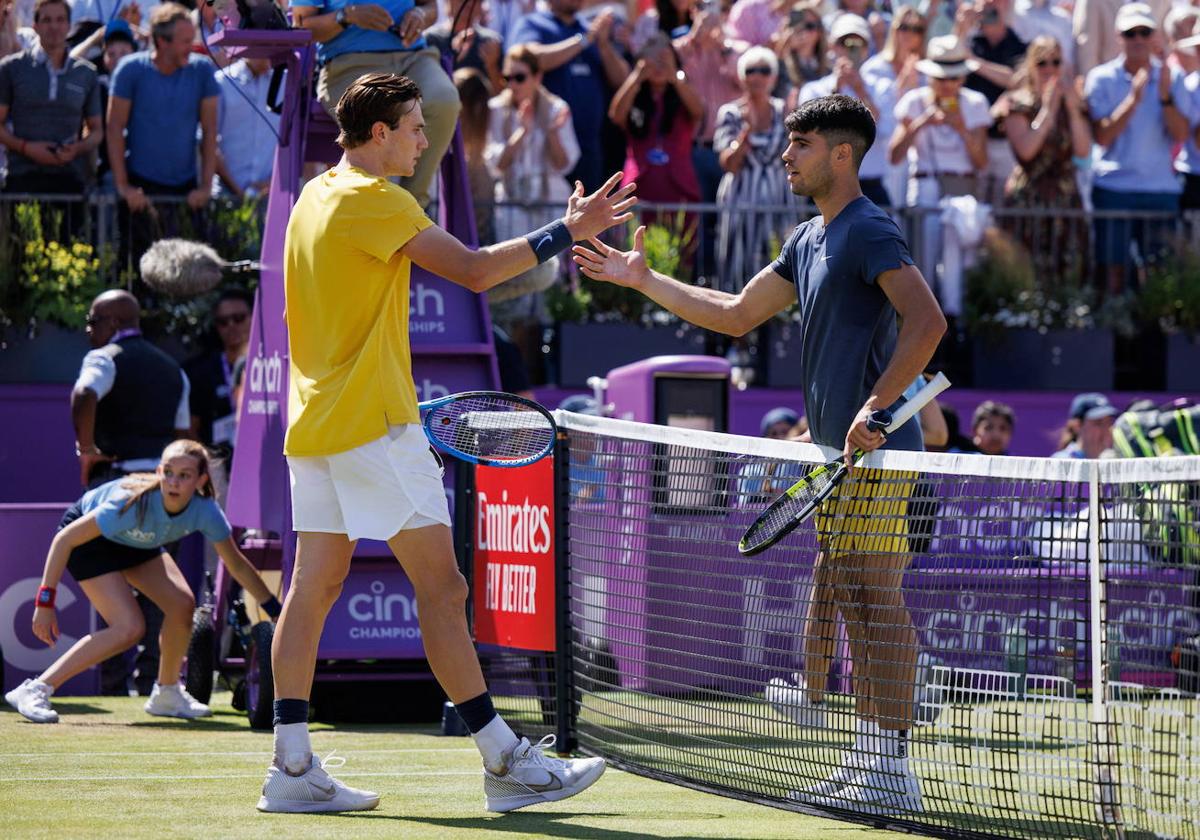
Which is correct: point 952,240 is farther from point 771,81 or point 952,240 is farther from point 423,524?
point 423,524

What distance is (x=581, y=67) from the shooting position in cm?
1559

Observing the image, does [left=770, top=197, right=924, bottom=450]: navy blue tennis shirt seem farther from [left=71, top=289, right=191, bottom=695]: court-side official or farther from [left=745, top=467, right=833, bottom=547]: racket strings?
[left=71, top=289, right=191, bottom=695]: court-side official

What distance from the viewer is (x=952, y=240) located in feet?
50.6

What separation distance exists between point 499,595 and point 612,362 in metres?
6.34

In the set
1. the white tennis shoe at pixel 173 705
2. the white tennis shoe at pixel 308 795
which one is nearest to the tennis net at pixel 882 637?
the white tennis shoe at pixel 308 795

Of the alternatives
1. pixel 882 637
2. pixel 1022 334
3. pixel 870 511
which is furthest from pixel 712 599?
pixel 1022 334

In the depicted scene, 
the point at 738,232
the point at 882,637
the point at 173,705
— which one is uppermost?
the point at 738,232

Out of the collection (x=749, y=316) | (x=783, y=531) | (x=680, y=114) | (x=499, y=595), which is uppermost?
(x=680, y=114)

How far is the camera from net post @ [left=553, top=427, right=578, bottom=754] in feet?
26.5

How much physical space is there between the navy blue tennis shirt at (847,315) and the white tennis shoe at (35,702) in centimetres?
442

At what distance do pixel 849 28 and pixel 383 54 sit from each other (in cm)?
718

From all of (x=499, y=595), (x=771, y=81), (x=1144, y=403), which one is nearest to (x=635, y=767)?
(x=499, y=595)

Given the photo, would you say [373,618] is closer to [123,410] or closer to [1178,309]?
[123,410]

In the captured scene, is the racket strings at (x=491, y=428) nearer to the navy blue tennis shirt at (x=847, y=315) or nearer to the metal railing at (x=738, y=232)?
the navy blue tennis shirt at (x=847, y=315)
